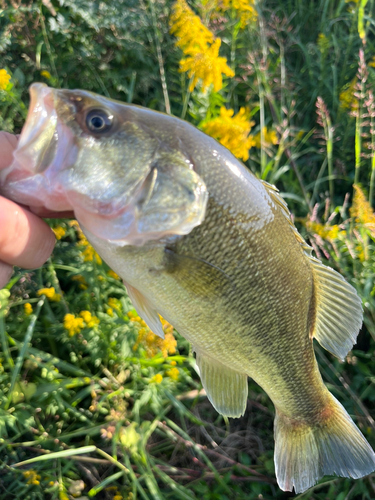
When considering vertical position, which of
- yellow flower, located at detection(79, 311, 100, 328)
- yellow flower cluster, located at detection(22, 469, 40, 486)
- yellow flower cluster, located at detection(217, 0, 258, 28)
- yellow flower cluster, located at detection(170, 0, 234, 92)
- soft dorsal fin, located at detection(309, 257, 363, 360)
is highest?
yellow flower cluster, located at detection(217, 0, 258, 28)

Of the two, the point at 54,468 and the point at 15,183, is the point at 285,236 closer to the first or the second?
the point at 15,183

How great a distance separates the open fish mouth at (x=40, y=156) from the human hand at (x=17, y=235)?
5 cm

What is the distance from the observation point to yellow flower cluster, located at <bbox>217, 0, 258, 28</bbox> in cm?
244

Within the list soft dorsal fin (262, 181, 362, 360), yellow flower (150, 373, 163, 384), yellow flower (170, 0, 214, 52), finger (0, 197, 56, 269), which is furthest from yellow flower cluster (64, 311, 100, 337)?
yellow flower (170, 0, 214, 52)

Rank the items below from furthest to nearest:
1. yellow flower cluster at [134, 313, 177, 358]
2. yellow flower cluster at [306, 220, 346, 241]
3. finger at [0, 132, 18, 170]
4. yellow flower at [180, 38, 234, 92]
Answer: yellow flower cluster at [306, 220, 346, 241] < yellow flower at [180, 38, 234, 92] < yellow flower cluster at [134, 313, 177, 358] < finger at [0, 132, 18, 170]

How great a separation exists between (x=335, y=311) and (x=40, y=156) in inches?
42.9

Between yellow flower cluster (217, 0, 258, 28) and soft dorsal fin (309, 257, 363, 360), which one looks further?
yellow flower cluster (217, 0, 258, 28)

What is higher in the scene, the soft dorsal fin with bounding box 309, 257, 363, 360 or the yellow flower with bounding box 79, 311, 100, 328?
the soft dorsal fin with bounding box 309, 257, 363, 360

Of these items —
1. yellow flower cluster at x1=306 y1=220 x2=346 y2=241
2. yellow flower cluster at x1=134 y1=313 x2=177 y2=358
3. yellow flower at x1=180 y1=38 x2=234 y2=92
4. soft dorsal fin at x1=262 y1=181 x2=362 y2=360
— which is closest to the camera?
soft dorsal fin at x1=262 y1=181 x2=362 y2=360

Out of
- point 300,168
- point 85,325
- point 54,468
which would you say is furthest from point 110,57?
point 54,468

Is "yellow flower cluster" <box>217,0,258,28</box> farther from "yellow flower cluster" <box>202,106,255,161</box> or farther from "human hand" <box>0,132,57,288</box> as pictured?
"human hand" <box>0,132,57,288</box>

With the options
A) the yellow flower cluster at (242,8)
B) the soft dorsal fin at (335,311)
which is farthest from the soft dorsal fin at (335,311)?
the yellow flower cluster at (242,8)

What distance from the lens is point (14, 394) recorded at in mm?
1936

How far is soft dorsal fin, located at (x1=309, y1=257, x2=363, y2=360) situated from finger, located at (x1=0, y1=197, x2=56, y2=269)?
0.90m
